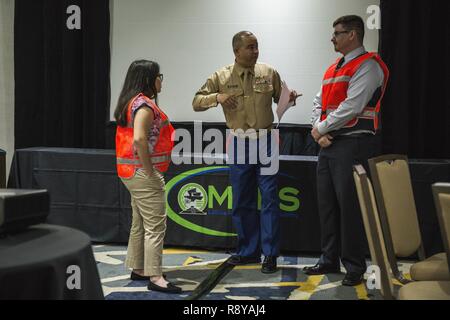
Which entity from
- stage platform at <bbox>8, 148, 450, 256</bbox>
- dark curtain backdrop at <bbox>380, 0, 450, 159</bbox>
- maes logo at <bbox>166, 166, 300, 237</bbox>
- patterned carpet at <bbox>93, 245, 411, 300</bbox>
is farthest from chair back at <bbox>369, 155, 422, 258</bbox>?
dark curtain backdrop at <bbox>380, 0, 450, 159</bbox>

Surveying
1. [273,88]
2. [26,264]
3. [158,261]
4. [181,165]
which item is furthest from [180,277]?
[26,264]

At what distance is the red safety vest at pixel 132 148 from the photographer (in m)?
2.86

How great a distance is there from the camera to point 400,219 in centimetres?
235

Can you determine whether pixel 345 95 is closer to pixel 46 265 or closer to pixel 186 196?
pixel 186 196

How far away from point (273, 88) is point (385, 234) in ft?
5.21

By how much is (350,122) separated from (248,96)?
0.69 meters

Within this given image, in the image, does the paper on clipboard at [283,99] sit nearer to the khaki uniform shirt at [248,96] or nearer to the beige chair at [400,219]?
the khaki uniform shirt at [248,96]

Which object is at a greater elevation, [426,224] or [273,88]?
[273,88]

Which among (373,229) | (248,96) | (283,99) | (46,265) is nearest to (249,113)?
(248,96)

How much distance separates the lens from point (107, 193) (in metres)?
4.08


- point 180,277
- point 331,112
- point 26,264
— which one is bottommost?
point 180,277

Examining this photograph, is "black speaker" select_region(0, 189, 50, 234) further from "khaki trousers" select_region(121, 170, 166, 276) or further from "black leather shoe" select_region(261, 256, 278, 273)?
"black leather shoe" select_region(261, 256, 278, 273)

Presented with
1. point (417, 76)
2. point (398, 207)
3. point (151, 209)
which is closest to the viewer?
point (398, 207)
